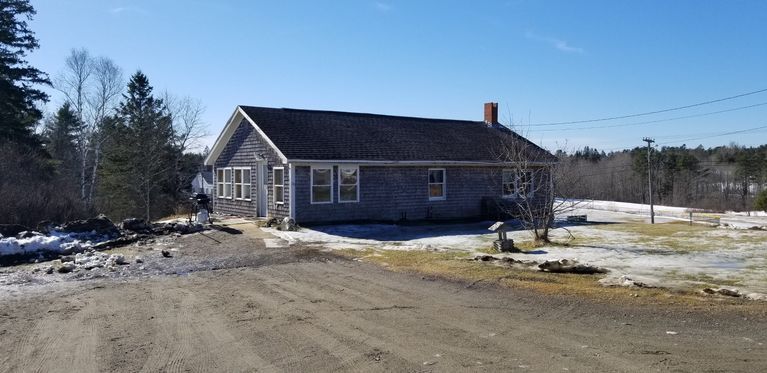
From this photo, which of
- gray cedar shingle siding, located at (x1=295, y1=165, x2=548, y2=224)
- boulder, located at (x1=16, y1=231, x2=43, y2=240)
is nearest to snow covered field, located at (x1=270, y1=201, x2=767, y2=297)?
gray cedar shingle siding, located at (x1=295, y1=165, x2=548, y2=224)

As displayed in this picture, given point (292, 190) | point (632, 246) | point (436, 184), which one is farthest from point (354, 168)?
point (632, 246)

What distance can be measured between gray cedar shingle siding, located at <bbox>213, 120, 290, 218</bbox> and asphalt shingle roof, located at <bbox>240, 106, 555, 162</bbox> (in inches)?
33.5

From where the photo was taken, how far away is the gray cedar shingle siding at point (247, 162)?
21.2 metres

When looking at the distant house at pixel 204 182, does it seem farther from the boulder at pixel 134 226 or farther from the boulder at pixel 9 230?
the boulder at pixel 9 230

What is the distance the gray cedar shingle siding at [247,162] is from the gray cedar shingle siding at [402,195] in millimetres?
868

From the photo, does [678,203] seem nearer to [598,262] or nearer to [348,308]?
[598,262]

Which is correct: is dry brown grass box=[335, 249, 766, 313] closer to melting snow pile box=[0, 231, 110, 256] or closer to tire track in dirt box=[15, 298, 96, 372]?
tire track in dirt box=[15, 298, 96, 372]

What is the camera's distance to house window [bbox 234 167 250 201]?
23.6 metres

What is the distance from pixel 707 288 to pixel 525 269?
316 centimetres

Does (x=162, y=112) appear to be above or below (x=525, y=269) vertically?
above

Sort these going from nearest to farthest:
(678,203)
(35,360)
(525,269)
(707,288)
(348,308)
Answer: (35,360) → (348,308) → (707,288) → (525,269) → (678,203)

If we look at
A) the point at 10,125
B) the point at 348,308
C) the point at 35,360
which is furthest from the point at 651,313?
the point at 10,125

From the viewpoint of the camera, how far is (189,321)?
7.55m

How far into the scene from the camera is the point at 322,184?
2058cm
